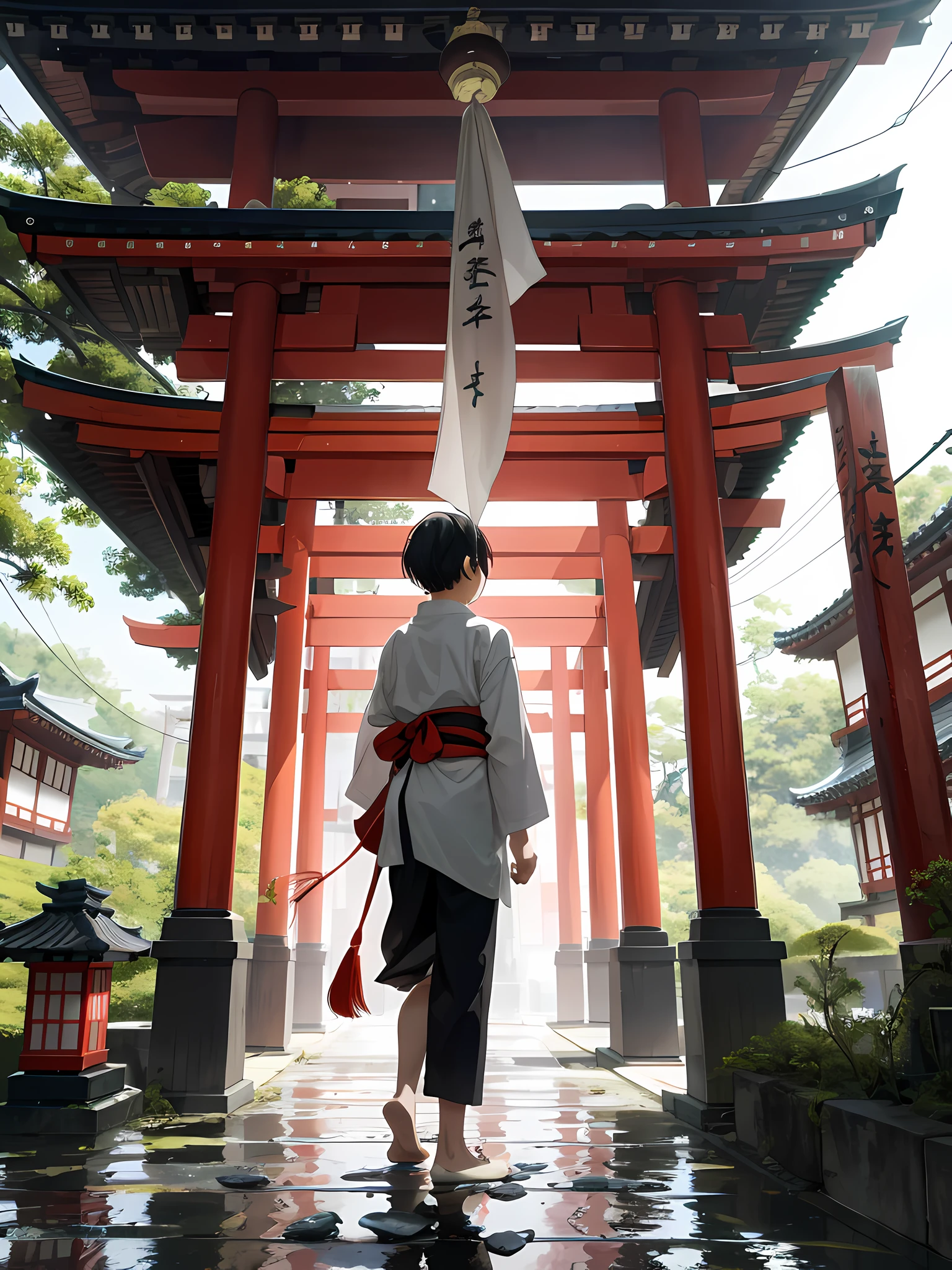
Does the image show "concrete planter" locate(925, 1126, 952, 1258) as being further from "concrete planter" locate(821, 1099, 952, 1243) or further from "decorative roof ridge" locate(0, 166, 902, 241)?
"decorative roof ridge" locate(0, 166, 902, 241)

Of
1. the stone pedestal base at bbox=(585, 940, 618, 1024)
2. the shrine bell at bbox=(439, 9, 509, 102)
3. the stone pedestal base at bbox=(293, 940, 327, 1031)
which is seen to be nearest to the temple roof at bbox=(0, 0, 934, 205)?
the shrine bell at bbox=(439, 9, 509, 102)

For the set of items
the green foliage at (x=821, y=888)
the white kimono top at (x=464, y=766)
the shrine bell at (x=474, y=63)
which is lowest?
the white kimono top at (x=464, y=766)

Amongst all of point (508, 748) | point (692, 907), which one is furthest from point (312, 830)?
point (692, 907)

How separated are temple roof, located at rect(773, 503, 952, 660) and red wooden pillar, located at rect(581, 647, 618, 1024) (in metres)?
4.30

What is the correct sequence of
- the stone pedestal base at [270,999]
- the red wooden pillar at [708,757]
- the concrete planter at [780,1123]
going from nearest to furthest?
1. the concrete planter at [780,1123]
2. the red wooden pillar at [708,757]
3. the stone pedestal base at [270,999]

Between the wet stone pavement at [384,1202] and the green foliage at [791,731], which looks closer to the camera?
the wet stone pavement at [384,1202]

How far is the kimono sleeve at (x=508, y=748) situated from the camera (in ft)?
9.43

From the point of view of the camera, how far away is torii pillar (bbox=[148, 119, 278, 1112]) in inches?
177

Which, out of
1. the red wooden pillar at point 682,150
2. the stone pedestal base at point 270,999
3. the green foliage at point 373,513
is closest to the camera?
the red wooden pillar at point 682,150

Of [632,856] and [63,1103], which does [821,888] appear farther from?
[63,1103]

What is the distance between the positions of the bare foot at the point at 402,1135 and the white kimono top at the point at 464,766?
742 mm

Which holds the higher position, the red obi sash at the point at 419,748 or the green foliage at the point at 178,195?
the green foliage at the point at 178,195

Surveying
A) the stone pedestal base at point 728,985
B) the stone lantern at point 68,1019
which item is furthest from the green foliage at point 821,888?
the stone lantern at point 68,1019

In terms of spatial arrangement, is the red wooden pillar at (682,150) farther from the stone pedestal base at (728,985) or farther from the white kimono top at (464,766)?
the stone pedestal base at (728,985)
